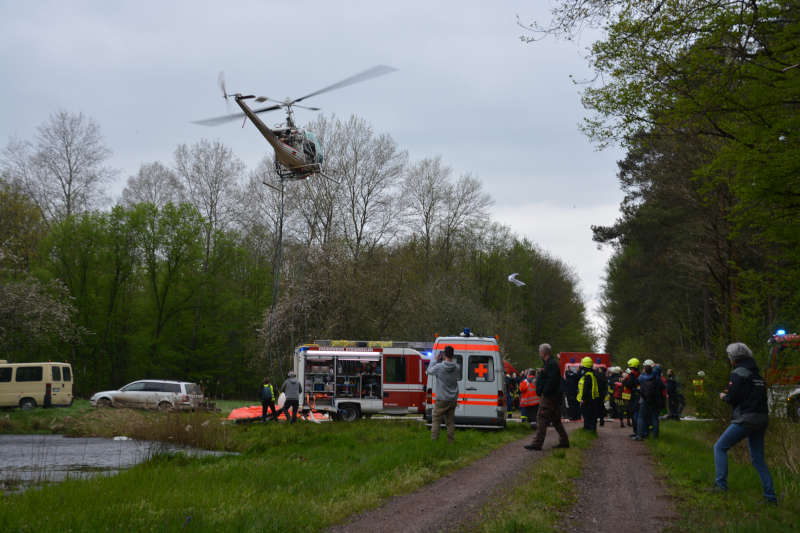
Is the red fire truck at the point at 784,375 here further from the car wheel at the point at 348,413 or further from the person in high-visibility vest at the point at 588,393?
the car wheel at the point at 348,413

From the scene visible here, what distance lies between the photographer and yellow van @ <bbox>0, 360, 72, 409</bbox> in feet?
107

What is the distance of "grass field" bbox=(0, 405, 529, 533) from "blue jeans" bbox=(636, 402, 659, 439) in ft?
9.82

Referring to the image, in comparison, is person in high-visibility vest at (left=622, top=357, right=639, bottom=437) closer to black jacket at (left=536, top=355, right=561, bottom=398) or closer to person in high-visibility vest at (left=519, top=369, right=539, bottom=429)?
person in high-visibility vest at (left=519, top=369, right=539, bottom=429)

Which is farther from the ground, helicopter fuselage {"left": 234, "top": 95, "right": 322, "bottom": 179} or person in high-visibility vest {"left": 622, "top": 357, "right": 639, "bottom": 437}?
helicopter fuselage {"left": 234, "top": 95, "right": 322, "bottom": 179}

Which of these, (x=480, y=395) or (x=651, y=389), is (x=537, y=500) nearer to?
(x=651, y=389)

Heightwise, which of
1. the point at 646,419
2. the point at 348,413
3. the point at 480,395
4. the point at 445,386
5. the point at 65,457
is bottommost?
the point at 65,457

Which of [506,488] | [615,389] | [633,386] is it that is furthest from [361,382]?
[506,488]

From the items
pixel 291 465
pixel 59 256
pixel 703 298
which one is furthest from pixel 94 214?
pixel 291 465

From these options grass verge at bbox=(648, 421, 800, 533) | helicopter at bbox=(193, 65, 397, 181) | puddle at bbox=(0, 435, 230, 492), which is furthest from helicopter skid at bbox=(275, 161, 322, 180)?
grass verge at bbox=(648, 421, 800, 533)

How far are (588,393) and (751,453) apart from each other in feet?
25.4

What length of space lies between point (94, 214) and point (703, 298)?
129ft

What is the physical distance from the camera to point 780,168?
13609 millimetres

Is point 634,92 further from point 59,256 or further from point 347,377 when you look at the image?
point 59,256

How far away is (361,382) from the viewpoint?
1064 inches
